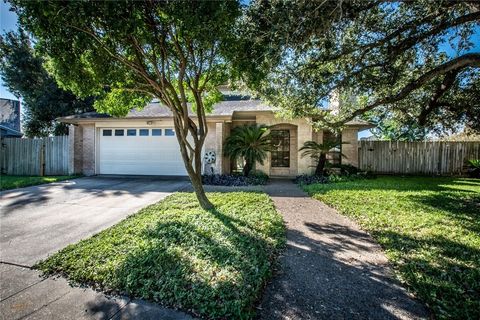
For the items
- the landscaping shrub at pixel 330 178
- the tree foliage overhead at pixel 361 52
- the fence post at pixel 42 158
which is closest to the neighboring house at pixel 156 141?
the landscaping shrub at pixel 330 178

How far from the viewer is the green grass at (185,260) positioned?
8.64 feet

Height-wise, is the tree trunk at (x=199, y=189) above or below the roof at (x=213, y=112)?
below

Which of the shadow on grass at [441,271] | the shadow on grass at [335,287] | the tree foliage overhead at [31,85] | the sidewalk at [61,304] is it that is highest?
the tree foliage overhead at [31,85]

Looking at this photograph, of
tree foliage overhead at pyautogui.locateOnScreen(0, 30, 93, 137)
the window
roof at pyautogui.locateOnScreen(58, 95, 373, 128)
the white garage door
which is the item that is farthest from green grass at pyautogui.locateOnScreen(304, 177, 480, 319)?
tree foliage overhead at pyautogui.locateOnScreen(0, 30, 93, 137)

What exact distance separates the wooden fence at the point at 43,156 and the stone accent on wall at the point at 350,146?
14.8 m

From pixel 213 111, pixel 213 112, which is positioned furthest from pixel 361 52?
pixel 213 111

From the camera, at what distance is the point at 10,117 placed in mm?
18672

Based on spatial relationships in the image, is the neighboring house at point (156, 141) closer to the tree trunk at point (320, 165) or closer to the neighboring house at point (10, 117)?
the tree trunk at point (320, 165)

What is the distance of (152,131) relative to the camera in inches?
484

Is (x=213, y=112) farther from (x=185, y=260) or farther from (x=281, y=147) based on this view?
(x=185, y=260)

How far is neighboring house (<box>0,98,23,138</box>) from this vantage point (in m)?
17.2

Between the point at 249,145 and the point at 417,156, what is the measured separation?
10864 mm

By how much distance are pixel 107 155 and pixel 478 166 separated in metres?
20.2

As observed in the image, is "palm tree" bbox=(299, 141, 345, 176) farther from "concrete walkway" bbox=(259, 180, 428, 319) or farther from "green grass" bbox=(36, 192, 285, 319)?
"green grass" bbox=(36, 192, 285, 319)
